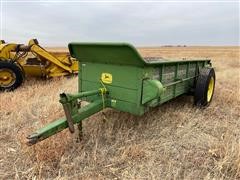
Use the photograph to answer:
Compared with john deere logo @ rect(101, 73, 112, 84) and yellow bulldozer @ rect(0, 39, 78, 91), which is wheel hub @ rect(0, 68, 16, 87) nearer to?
yellow bulldozer @ rect(0, 39, 78, 91)

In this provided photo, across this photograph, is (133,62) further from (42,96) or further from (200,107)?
(42,96)

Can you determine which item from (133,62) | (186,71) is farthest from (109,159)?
(186,71)

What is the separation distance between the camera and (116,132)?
12.9ft

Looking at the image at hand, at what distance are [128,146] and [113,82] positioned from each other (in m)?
0.92

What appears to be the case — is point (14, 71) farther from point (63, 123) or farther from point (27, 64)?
point (63, 123)

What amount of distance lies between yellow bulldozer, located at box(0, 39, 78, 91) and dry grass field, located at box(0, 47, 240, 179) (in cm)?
165

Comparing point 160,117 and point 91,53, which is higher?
point 91,53

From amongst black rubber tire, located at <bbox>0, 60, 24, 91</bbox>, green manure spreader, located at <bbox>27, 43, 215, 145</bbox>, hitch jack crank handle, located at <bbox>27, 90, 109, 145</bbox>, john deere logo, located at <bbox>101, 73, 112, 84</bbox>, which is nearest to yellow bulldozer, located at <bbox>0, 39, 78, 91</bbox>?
black rubber tire, located at <bbox>0, 60, 24, 91</bbox>

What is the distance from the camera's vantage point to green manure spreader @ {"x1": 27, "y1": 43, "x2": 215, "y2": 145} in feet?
10.2

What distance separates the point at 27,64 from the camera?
8.02 m

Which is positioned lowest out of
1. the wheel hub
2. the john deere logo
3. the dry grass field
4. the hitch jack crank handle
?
the dry grass field

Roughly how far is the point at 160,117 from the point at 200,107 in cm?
112

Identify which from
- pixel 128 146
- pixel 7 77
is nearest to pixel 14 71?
pixel 7 77

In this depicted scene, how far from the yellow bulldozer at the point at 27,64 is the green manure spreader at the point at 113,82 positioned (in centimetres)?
345
